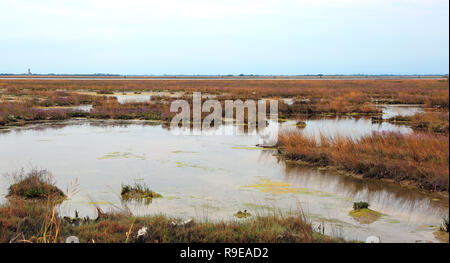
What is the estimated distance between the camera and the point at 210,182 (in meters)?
10.6

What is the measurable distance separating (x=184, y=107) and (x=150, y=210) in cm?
2235

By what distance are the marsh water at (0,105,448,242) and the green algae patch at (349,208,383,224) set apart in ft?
0.48

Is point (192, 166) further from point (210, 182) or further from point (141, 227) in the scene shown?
point (141, 227)

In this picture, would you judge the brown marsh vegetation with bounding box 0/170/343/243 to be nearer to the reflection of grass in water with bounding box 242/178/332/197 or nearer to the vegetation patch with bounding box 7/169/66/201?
the vegetation patch with bounding box 7/169/66/201

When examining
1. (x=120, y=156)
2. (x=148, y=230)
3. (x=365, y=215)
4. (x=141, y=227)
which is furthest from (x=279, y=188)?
(x=120, y=156)

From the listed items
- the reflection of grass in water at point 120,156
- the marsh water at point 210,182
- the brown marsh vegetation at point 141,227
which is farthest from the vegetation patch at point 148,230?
the reflection of grass in water at point 120,156

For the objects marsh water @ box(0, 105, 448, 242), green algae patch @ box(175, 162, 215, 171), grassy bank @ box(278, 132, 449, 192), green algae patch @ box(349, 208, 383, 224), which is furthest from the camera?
green algae patch @ box(175, 162, 215, 171)

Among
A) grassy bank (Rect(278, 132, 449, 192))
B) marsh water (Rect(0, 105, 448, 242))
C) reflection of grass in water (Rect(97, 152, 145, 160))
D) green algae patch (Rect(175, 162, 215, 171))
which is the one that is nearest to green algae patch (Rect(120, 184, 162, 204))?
marsh water (Rect(0, 105, 448, 242))

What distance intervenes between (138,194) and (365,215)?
4813mm

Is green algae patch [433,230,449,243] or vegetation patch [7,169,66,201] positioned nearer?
green algae patch [433,230,449,243]

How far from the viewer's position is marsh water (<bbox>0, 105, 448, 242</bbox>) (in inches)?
306

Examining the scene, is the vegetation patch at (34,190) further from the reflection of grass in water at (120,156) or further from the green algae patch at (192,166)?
the reflection of grass in water at (120,156)

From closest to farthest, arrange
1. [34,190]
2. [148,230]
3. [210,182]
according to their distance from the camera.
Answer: [148,230] → [34,190] → [210,182]
